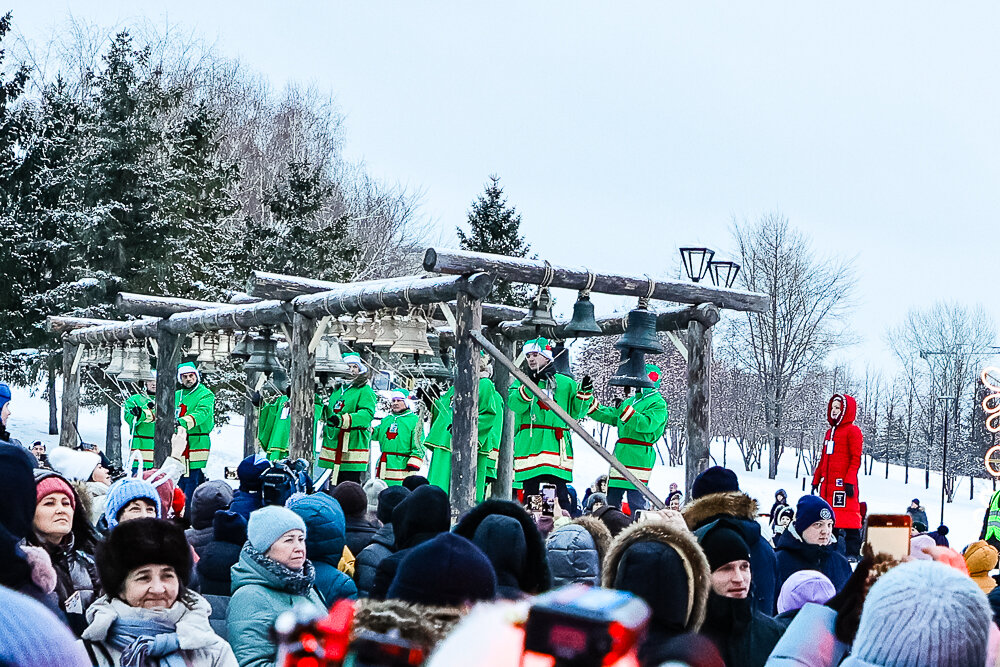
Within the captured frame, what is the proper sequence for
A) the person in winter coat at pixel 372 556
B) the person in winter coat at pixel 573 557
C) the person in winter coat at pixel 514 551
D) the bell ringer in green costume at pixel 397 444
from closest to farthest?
the person in winter coat at pixel 514 551
the person in winter coat at pixel 573 557
the person in winter coat at pixel 372 556
the bell ringer in green costume at pixel 397 444

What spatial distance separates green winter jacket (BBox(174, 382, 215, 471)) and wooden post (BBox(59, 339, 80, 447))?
5448mm

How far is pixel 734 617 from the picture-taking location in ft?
13.0

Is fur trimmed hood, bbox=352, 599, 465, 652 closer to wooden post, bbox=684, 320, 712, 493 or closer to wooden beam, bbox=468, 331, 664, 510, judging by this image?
wooden beam, bbox=468, 331, 664, 510

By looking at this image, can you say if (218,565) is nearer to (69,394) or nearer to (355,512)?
(355,512)

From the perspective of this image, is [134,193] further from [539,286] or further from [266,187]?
[539,286]

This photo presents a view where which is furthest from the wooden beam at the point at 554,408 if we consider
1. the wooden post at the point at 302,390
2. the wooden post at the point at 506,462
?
the wooden post at the point at 506,462

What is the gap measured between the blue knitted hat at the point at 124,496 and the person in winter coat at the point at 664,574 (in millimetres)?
2724

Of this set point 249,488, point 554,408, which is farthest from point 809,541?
point 554,408

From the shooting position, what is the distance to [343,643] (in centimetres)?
193

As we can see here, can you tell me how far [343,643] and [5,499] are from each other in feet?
6.45

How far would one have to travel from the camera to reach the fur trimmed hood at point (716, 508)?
527 centimetres

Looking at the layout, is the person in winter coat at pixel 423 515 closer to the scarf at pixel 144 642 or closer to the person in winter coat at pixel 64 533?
the person in winter coat at pixel 64 533

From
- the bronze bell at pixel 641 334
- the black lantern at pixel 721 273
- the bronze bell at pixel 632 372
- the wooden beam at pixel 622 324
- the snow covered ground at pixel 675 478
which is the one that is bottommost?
the snow covered ground at pixel 675 478

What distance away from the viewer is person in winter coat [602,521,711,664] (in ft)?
9.93
